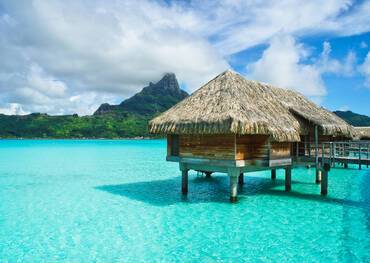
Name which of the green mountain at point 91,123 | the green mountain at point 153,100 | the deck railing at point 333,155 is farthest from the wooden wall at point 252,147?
the green mountain at point 153,100

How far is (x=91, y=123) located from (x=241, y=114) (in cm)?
12493

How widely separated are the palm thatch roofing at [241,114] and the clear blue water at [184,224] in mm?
3211

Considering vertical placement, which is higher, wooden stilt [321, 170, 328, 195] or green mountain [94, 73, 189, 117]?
green mountain [94, 73, 189, 117]

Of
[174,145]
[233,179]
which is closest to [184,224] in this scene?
[233,179]

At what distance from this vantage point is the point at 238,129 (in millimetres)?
12016

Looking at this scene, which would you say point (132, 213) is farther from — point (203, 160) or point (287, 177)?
point (287, 177)

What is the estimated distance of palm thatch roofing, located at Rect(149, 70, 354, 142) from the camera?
12.5m

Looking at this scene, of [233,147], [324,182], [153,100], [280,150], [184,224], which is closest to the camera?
[184,224]

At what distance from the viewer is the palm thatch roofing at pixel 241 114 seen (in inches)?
492

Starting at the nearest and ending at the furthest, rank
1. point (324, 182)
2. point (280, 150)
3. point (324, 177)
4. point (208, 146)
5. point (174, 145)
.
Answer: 1. point (208, 146)
2. point (280, 150)
3. point (324, 177)
4. point (324, 182)
5. point (174, 145)

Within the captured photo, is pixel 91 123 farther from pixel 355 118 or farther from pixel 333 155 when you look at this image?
pixel 333 155

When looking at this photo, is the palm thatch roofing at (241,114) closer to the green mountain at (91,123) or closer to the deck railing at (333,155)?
the deck railing at (333,155)

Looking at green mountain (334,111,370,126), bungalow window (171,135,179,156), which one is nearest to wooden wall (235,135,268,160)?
bungalow window (171,135,179,156)

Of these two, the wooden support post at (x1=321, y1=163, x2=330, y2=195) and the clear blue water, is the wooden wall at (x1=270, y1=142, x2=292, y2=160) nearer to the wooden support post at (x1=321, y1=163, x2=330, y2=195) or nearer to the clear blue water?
the wooden support post at (x1=321, y1=163, x2=330, y2=195)
